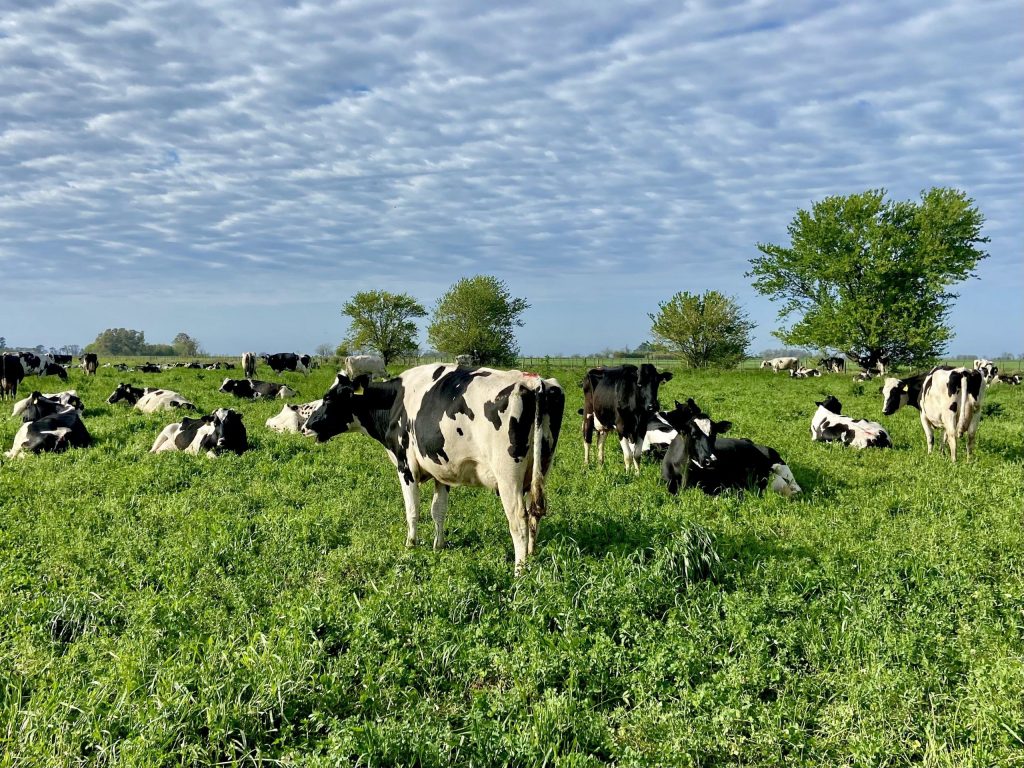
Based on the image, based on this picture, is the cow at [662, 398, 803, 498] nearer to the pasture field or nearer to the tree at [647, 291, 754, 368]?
the pasture field

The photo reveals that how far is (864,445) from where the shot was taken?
42.0 ft

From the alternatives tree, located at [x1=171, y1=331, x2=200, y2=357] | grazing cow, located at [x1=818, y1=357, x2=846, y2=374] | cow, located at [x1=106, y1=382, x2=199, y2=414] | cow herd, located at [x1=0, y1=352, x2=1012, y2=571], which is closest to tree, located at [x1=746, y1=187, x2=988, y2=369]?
grazing cow, located at [x1=818, y1=357, x2=846, y2=374]

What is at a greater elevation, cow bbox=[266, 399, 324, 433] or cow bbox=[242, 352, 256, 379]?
cow bbox=[242, 352, 256, 379]

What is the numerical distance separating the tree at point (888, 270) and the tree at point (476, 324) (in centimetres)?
3497

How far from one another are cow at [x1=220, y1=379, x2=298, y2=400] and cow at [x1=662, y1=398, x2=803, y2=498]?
16636 mm

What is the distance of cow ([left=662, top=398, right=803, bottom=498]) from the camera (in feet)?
30.4

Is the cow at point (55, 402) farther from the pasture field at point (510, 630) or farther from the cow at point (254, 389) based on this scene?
the pasture field at point (510, 630)

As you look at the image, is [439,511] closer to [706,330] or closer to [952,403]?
[952,403]

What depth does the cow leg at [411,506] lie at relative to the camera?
7.10 metres

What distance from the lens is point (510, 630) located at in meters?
4.77

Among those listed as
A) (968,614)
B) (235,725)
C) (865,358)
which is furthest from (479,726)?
(865,358)

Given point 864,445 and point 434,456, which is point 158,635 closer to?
point 434,456

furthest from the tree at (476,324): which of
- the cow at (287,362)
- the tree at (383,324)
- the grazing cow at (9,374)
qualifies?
the grazing cow at (9,374)

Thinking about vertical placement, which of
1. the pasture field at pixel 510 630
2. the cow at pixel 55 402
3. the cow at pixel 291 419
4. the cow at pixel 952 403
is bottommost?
the pasture field at pixel 510 630
